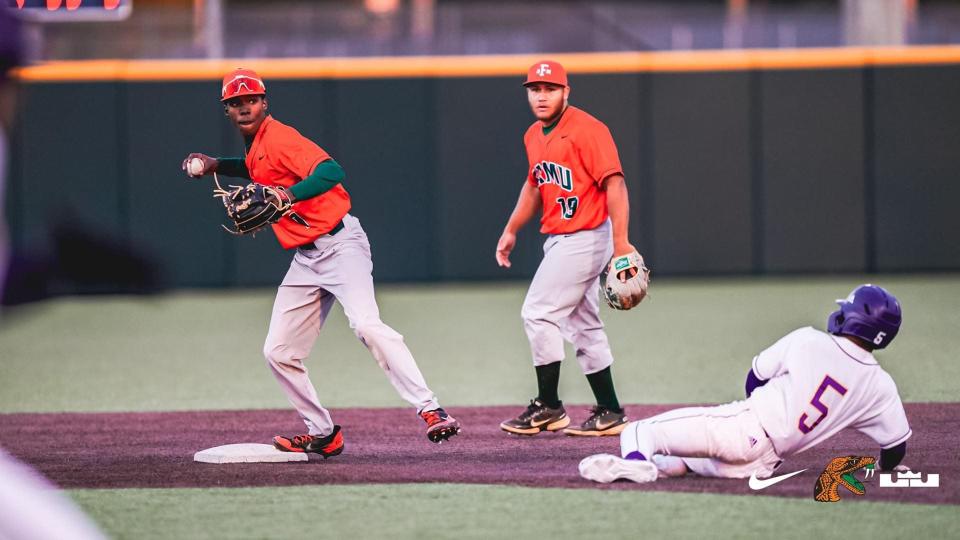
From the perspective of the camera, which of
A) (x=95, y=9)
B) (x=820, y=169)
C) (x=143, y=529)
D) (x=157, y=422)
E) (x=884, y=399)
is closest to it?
(x=143, y=529)

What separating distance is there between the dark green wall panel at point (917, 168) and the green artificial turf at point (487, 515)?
1223 cm

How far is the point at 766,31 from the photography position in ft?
57.0

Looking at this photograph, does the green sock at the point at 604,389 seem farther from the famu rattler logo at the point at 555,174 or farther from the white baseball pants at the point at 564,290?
the famu rattler logo at the point at 555,174

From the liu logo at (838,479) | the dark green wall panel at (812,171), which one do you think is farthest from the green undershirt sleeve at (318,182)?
the dark green wall panel at (812,171)

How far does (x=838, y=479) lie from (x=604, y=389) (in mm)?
1972

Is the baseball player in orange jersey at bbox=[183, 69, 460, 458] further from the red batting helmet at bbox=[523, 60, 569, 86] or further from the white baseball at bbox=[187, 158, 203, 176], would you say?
the red batting helmet at bbox=[523, 60, 569, 86]

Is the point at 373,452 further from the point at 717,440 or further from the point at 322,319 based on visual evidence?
the point at 717,440

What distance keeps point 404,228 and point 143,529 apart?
12034 mm

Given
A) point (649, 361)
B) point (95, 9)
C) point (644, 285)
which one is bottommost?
point (649, 361)

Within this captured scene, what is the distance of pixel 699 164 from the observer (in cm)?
1702

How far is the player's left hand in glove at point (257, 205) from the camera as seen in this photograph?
641cm

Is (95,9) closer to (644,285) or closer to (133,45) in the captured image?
(644,285)

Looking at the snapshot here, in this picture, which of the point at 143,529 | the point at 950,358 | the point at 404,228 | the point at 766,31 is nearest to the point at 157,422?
the point at 143,529

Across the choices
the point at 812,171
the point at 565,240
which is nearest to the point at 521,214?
the point at 565,240
